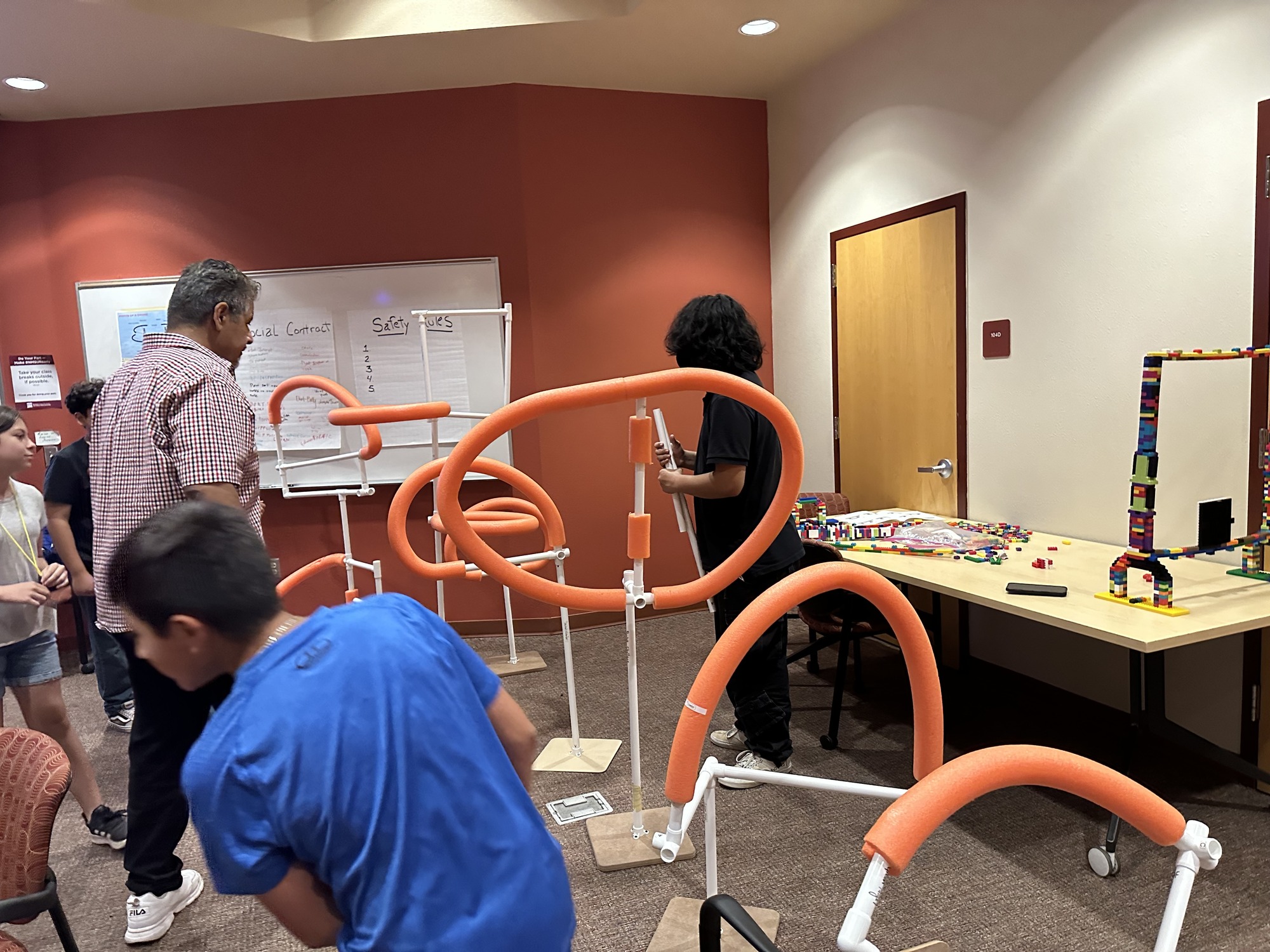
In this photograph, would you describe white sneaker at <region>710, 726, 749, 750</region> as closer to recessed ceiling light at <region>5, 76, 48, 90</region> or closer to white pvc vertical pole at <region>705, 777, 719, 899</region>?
white pvc vertical pole at <region>705, 777, 719, 899</region>

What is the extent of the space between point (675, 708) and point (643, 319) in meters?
2.28

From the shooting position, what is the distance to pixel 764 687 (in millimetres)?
2791

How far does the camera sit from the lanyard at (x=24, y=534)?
7.78 feet

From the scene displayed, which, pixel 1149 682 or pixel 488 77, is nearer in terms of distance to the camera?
pixel 1149 682

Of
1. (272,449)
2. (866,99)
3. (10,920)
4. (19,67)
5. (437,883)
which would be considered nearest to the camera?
(437,883)

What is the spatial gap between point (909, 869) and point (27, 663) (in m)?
2.57

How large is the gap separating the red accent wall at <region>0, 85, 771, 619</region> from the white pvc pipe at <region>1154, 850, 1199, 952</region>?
3.85 metres

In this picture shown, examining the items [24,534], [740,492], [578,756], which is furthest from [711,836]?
[24,534]

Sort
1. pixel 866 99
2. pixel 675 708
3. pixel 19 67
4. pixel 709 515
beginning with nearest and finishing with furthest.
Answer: pixel 709 515 → pixel 675 708 → pixel 19 67 → pixel 866 99

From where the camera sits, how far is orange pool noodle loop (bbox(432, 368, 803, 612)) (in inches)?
69.1

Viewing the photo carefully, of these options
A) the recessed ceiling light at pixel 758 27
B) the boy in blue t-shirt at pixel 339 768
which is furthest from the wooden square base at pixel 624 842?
the recessed ceiling light at pixel 758 27

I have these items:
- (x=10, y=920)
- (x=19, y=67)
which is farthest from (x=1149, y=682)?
(x=19, y=67)

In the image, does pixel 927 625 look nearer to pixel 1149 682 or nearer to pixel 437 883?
pixel 1149 682

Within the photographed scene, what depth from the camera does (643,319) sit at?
4.78 metres
